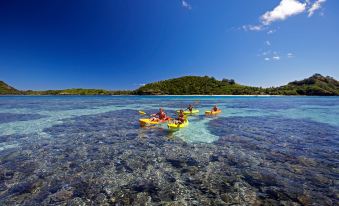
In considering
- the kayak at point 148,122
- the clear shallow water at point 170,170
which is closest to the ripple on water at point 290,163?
the clear shallow water at point 170,170

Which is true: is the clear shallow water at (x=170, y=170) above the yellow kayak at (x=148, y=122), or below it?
below

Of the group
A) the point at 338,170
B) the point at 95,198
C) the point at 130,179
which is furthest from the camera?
the point at 338,170

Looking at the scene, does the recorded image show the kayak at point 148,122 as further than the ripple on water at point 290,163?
Yes

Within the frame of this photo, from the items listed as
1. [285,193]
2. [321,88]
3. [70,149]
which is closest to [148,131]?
[70,149]

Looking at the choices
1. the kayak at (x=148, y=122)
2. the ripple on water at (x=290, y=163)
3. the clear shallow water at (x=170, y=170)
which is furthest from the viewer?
the kayak at (x=148, y=122)

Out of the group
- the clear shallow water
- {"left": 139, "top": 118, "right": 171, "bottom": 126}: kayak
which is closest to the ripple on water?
the clear shallow water

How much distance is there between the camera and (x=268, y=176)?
34.2 ft

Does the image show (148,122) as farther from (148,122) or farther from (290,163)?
(290,163)

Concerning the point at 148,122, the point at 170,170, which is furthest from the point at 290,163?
the point at 148,122

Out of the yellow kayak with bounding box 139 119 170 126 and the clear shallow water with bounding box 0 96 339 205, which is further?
the yellow kayak with bounding box 139 119 170 126

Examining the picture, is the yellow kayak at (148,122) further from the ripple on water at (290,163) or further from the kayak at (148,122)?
the ripple on water at (290,163)

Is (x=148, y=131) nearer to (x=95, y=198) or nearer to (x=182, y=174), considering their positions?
(x=182, y=174)

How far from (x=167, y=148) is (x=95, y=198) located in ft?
24.5

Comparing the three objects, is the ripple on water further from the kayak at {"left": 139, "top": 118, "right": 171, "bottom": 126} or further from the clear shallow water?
the kayak at {"left": 139, "top": 118, "right": 171, "bottom": 126}
